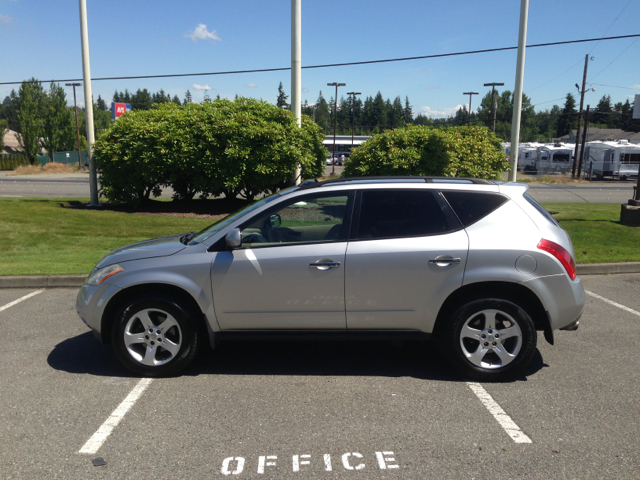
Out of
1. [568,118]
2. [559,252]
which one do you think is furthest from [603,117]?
[559,252]

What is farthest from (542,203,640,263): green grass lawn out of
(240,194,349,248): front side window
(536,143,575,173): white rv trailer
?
(536,143,575,173): white rv trailer

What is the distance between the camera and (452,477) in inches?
126

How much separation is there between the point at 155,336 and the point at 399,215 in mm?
2412

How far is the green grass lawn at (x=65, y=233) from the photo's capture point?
9.18 m

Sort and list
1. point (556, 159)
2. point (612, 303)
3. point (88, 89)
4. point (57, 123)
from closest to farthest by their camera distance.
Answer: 1. point (612, 303)
2. point (88, 89)
3. point (556, 159)
4. point (57, 123)

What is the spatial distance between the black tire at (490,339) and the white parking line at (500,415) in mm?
159

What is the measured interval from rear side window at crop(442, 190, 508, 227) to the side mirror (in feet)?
6.11

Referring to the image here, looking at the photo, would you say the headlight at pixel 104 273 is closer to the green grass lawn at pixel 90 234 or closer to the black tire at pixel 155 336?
the black tire at pixel 155 336

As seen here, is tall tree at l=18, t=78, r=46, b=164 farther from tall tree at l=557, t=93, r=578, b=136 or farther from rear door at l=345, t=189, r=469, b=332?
tall tree at l=557, t=93, r=578, b=136

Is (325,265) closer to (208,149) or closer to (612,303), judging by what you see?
(612,303)

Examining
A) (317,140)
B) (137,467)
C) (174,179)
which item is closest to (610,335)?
(137,467)

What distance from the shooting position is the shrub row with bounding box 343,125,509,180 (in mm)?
14242

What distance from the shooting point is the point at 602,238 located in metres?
11.4

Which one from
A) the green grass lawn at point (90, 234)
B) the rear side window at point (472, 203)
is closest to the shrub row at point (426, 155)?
the green grass lawn at point (90, 234)
